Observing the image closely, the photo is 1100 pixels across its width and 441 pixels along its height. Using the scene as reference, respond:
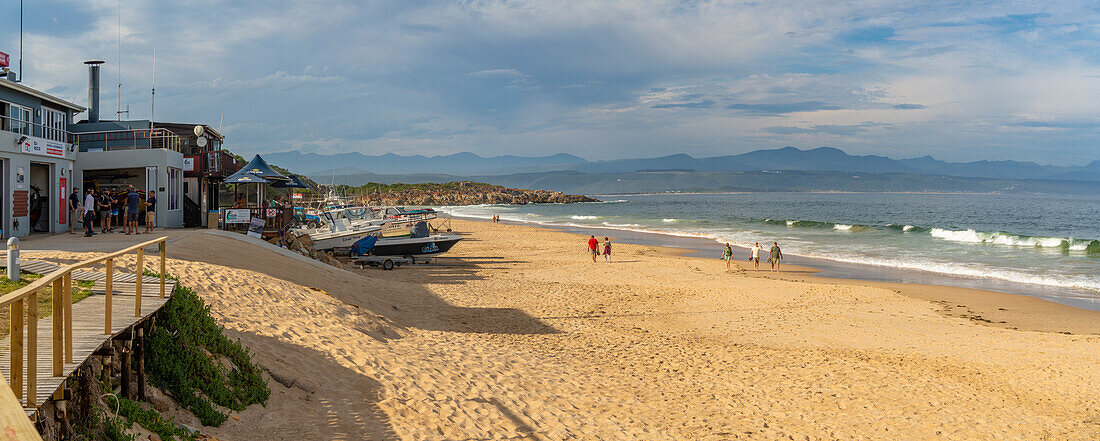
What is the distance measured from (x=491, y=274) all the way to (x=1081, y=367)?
578 inches

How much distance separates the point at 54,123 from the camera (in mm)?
20891

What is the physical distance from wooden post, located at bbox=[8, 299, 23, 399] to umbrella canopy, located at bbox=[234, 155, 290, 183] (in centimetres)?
1971

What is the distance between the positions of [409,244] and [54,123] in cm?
1122

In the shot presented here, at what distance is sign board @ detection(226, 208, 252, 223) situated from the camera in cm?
2162

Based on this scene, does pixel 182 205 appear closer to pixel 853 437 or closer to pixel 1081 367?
pixel 853 437

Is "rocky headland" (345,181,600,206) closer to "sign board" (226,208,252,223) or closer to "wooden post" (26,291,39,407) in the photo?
"sign board" (226,208,252,223)

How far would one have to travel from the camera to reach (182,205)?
22656 mm

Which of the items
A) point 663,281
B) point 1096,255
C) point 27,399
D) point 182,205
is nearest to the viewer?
point 27,399

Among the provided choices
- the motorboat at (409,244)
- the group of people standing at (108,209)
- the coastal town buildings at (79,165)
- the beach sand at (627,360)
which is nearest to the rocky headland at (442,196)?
the coastal town buildings at (79,165)

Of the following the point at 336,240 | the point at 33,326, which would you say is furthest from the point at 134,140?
the point at 33,326

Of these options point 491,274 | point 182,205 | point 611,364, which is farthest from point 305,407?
point 182,205

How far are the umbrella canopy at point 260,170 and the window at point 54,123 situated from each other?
5.07 metres

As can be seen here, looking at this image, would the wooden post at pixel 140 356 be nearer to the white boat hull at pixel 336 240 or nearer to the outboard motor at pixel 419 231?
the white boat hull at pixel 336 240

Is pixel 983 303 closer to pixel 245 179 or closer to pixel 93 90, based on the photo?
pixel 245 179
